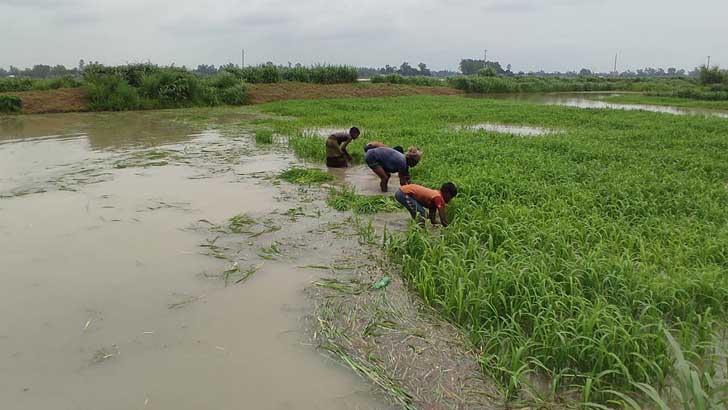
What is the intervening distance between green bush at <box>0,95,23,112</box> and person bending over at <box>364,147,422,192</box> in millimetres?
21277

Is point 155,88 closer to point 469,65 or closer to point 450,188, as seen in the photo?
point 450,188

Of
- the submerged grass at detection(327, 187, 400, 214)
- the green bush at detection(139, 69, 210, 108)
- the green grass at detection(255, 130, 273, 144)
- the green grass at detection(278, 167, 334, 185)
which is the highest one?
the green bush at detection(139, 69, 210, 108)

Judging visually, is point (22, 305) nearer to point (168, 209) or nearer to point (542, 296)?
point (168, 209)

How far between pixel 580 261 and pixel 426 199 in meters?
1.85

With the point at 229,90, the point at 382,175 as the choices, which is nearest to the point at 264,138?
the point at 382,175

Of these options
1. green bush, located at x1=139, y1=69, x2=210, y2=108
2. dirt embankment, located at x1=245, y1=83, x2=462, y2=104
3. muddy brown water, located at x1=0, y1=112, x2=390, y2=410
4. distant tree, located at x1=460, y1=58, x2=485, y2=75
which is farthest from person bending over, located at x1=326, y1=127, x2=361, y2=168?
distant tree, located at x1=460, y1=58, x2=485, y2=75

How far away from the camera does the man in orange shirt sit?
5.23m

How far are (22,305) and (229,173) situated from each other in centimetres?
512

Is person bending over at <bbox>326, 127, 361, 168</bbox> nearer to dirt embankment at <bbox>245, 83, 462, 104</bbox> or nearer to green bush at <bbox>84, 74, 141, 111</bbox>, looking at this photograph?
green bush at <bbox>84, 74, 141, 111</bbox>

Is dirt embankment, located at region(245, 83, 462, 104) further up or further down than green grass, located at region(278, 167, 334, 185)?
further up

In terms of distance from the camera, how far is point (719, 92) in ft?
102

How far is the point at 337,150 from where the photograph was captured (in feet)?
30.1

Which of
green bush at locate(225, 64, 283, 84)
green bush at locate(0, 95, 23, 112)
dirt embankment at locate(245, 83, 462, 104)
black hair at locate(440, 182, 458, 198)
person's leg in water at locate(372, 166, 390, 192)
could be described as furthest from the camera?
green bush at locate(225, 64, 283, 84)

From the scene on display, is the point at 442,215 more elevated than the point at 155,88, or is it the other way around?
the point at 155,88
